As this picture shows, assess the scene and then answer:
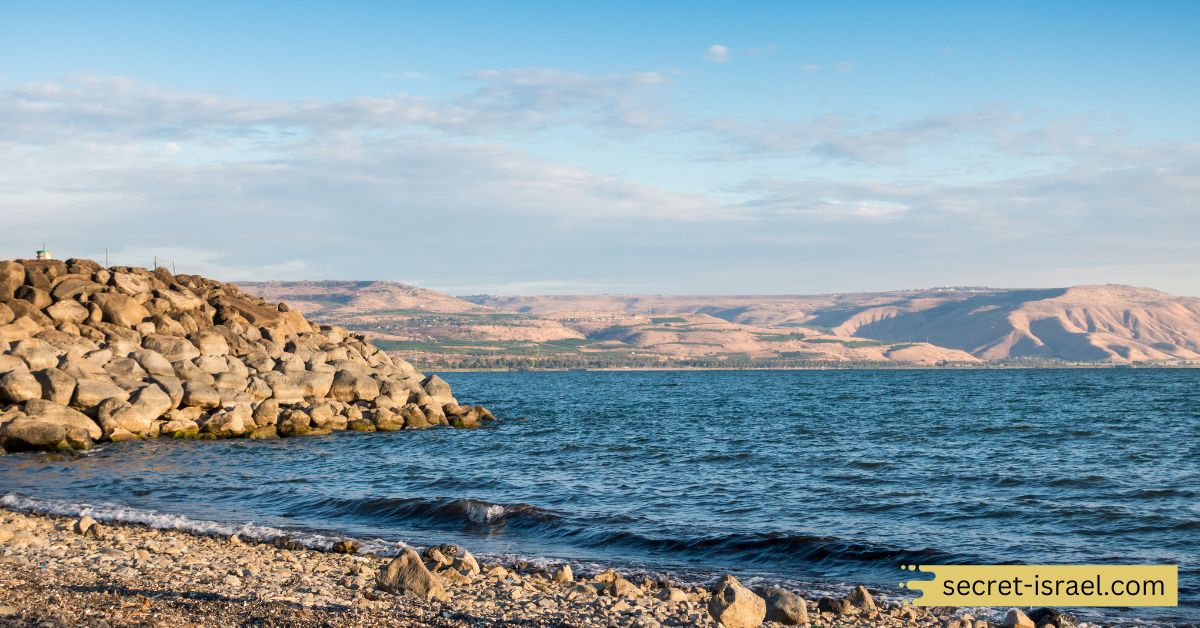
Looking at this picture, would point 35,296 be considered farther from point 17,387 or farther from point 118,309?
point 17,387

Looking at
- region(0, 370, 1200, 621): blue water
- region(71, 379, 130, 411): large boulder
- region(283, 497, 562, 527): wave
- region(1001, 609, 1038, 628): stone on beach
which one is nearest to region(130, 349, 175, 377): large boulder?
region(71, 379, 130, 411): large boulder

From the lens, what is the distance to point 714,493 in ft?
81.4

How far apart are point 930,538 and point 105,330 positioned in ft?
119

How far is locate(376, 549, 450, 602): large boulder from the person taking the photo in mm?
12680

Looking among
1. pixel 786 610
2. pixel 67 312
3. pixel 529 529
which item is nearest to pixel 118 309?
pixel 67 312

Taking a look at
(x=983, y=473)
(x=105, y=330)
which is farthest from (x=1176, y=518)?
(x=105, y=330)

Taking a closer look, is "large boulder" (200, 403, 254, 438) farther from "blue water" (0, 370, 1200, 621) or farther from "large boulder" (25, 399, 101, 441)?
"large boulder" (25, 399, 101, 441)

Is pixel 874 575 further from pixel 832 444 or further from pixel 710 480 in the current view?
pixel 832 444

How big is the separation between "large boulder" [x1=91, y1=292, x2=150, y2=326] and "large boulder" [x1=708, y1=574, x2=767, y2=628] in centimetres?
3786

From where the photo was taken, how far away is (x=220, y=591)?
1259 cm

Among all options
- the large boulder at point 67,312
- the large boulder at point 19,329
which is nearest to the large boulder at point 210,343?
the large boulder at point 67,312

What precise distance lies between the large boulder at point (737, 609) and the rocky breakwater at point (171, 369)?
2795cm

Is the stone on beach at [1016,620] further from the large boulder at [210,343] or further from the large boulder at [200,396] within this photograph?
the large boulder at [210,343]

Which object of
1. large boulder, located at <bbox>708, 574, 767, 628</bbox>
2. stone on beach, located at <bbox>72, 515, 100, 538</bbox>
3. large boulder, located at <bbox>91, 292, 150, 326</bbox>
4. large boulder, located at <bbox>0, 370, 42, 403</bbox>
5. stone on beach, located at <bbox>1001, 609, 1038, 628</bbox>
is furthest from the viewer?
large boulder, located at <bbox>91, 292, 150, 326</bbox>
